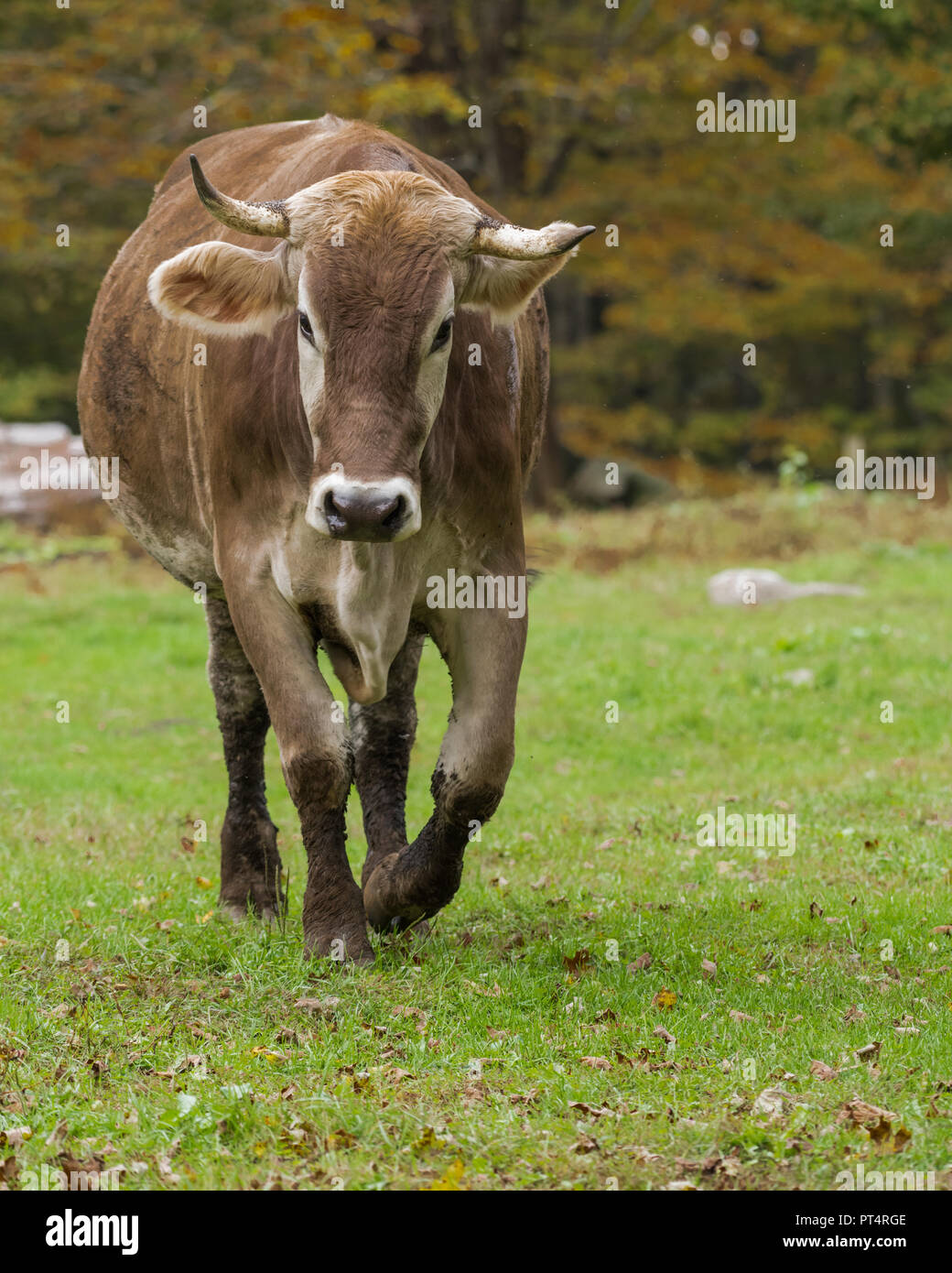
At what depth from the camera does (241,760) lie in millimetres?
6992

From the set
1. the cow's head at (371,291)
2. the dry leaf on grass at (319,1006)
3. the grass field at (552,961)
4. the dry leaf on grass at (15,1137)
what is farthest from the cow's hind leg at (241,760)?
the dry leaf on grass at (15,1137)

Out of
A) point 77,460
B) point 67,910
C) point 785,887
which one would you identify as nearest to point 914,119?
point 77,460

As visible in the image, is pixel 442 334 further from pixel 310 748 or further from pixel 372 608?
pixel 310 748

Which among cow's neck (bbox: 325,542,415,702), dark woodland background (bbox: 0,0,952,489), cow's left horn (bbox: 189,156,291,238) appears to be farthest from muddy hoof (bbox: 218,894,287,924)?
dark woodland background (bbox: 0,0,952,489)

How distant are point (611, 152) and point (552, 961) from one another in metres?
21.9

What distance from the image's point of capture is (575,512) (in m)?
22.7

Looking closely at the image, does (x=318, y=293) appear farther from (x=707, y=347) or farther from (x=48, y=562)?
(x=707, y=347)

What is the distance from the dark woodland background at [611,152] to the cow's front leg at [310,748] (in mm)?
14326

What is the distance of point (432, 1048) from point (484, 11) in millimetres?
20319

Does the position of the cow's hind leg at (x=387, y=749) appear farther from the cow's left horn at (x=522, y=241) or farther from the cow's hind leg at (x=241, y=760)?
the cow's left horn at (x=522, y=241)

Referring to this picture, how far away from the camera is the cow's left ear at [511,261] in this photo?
16.9ft

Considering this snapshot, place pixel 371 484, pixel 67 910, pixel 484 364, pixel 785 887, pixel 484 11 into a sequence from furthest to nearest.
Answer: pixel 484 11, pixel 785 887, pixel 67 910, pixel 484 364, pixel 371 484

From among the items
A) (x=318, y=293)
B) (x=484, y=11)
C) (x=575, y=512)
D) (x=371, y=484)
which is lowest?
(x=575, y=512)

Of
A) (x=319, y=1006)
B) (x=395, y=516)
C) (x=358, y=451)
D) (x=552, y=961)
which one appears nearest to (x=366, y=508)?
(x=395, y=516)
